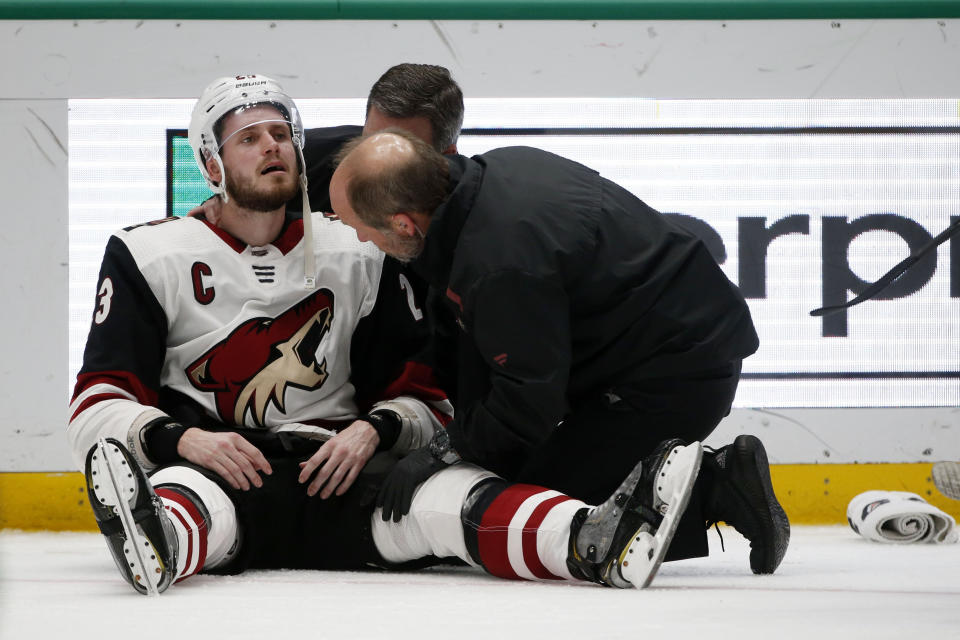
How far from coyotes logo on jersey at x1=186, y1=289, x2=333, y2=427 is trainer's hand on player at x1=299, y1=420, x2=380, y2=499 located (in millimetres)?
165

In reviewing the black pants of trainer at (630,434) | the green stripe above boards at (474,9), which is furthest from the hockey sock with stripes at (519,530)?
the green stripe above boards at (474,9)

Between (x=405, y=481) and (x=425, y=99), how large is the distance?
1063mm

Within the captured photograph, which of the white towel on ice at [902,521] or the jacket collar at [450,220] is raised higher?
the jacket collar at [450,220]

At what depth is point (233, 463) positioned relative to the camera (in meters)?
2.00

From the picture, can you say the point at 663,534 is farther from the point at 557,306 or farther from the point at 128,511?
the point at 128,511

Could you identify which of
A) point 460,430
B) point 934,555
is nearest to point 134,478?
point 460,430

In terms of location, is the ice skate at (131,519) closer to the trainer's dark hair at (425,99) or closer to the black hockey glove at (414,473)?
the black hockey glove at (414,473)

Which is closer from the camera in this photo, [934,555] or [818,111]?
[934,555]

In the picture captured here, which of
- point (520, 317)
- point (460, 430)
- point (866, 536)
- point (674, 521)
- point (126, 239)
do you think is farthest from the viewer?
point (866, 536)

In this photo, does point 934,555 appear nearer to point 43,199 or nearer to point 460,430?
point 460,430

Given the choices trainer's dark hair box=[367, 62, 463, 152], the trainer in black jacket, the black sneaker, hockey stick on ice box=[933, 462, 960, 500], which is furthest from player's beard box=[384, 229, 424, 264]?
hockey stick on ice box=[933, 462, 960, 500]

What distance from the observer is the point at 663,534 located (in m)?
1.61

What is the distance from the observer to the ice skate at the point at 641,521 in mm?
1627

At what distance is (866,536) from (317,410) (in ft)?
4.88
